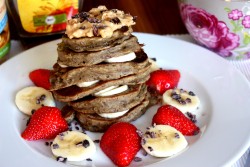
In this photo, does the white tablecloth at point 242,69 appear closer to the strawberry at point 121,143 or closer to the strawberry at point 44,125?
the strawberry at point 121,143

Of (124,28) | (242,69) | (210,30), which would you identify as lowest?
(242,69)

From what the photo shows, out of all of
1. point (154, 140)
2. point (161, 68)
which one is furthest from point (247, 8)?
point (154, 140)

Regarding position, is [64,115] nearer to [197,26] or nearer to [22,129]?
[22,129]

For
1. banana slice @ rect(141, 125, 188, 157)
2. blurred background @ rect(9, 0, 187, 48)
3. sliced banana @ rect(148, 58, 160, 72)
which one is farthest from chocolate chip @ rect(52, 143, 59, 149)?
blurred background @ rect(9, 0, 187, 48)

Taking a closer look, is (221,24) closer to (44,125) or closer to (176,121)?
(176,121)

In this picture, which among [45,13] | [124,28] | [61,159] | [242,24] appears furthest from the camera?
[45,13]

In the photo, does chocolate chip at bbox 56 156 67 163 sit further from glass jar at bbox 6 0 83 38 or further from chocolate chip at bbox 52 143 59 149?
glass jar at bbox 6 0 83 38

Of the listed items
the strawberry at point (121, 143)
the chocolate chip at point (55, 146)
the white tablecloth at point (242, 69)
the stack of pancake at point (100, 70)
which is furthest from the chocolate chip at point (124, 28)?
the white tablecloth at point (242, 69)

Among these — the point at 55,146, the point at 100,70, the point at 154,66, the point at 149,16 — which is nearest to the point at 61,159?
the point at 55,146
